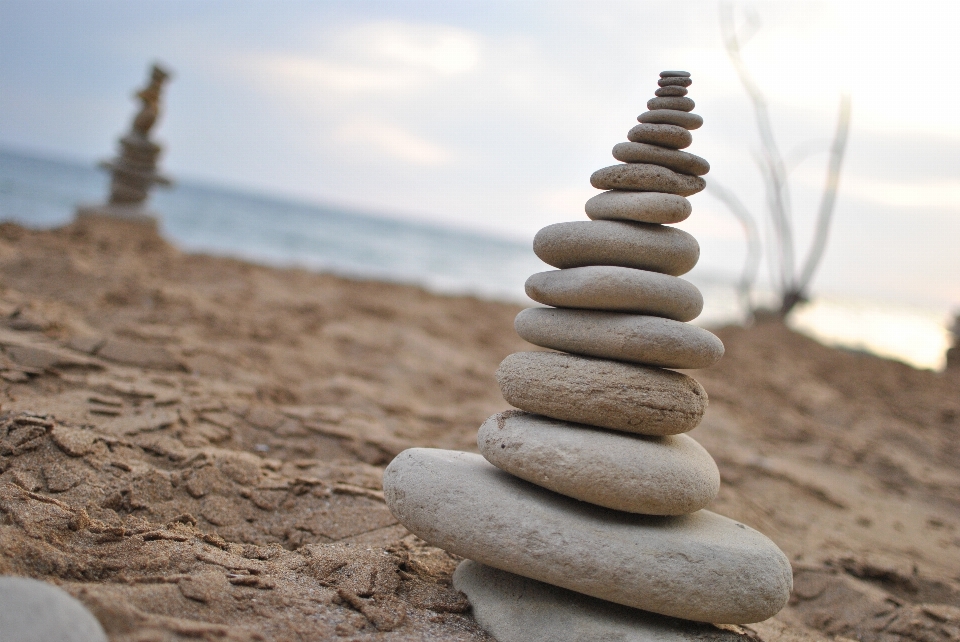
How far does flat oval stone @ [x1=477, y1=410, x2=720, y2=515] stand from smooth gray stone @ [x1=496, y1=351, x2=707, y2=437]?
7 centimetres

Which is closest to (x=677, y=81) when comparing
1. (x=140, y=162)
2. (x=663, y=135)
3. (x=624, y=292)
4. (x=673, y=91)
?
(x=673, y=91)

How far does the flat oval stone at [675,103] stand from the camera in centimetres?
313

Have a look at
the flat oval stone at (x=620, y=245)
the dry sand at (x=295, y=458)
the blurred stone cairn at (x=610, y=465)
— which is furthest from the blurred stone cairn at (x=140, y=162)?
the blurred stone cairn at (x=610, y=465)

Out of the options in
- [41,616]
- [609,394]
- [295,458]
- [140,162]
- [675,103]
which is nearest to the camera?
[41,616]

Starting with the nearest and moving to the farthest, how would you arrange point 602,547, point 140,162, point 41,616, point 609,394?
point 41,616, point 602,547, point 609,394, point 140,162

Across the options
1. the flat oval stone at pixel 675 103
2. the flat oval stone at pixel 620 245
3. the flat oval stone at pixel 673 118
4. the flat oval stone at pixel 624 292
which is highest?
the flat oval stone at pixel 675 103

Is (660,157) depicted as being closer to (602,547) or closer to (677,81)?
(677,81)

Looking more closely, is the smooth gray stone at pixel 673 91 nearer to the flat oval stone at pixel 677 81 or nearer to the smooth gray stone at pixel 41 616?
the flat oval stone at pixel 677 81

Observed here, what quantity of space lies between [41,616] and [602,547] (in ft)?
6.01

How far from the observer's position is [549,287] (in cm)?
309

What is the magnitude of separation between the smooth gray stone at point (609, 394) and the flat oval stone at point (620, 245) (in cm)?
48

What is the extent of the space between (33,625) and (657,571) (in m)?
2.03

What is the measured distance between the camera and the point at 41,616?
183 centimetres

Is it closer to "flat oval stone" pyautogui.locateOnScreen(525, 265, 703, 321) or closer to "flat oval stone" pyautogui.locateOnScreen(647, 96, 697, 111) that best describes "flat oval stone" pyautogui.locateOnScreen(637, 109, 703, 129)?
"flat oval stone" pyautogui.locateOnScreen(647, 96, 697, 111)
